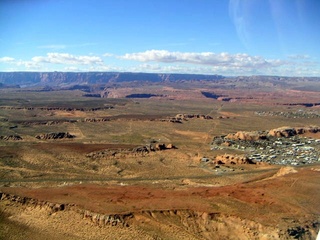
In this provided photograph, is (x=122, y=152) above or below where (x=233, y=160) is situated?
below

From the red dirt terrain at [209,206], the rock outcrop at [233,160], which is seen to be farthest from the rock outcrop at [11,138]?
the rock outcrop at [233,160]

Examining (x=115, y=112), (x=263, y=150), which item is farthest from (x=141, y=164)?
(x=115, y=112)

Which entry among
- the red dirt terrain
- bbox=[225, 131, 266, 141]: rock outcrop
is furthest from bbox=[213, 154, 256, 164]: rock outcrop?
bbox=[225, 131, 266, 141]: rock outcrop

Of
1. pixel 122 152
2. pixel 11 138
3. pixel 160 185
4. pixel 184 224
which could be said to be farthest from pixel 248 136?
pixel 11 138

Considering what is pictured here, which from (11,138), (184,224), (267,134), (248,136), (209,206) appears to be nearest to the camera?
(184,224)

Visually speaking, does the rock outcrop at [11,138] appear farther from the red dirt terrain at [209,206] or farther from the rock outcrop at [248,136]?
the rock outcrop at [248,136]

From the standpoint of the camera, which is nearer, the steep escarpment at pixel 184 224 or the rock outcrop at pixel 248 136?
the steep escarpment at pixel 184 224

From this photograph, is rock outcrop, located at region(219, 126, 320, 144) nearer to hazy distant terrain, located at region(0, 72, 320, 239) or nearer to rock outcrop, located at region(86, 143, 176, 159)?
hazy distant terrain, located at region(0, 72, 320, 239)

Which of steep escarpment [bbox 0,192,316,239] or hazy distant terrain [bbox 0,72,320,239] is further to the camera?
hazy distant terrain [bbox 0,72,320,239]

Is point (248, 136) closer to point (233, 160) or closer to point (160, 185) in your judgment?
point (233, 160)

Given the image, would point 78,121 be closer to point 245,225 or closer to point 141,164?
point 141,164

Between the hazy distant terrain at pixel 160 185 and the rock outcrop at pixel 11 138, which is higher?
the hazy distant terrain at pixel 160 185
